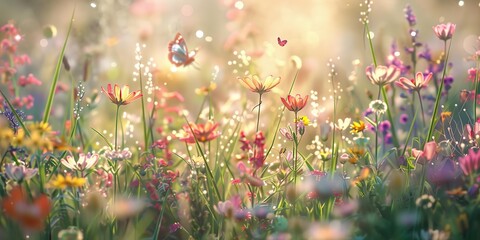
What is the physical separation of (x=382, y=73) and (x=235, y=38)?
1.40 metres

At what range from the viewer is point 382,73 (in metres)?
1.89

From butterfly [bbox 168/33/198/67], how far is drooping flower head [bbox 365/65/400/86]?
1.93ft

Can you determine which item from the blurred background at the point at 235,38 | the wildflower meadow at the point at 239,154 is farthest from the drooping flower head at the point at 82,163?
the blurred background at the point at 235,38

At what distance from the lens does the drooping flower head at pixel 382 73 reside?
6.13ft

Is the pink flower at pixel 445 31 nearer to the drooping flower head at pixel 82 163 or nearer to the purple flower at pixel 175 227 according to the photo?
the purple flower at pixel 175 227

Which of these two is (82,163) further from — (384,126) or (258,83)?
(384,126)

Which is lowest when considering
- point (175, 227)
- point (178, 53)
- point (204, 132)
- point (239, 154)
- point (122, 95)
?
point (175, 227)

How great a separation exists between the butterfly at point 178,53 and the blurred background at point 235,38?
52cm

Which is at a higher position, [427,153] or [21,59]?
[21,59]

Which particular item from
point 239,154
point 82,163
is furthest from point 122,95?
point 239,154

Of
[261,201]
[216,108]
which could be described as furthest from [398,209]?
[216,108]

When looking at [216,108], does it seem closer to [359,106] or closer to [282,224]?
[359,106]

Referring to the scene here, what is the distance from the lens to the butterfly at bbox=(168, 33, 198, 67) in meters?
2.17

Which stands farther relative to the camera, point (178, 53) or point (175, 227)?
point (178, 53)
